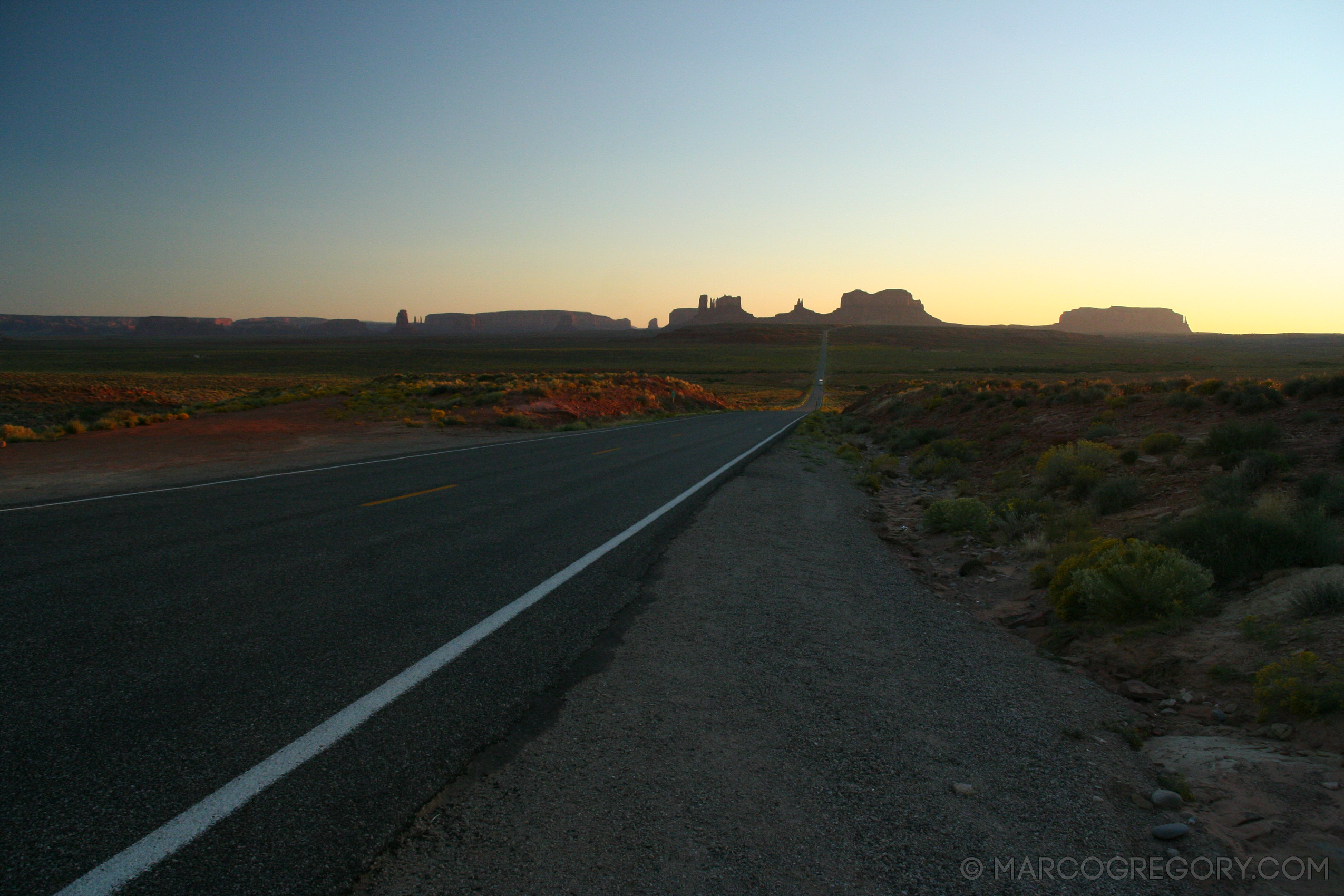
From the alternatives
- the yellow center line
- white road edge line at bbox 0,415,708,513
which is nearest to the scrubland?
the yellow center line

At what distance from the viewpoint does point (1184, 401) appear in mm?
13859

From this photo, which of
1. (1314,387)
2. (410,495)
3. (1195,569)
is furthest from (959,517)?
(410,495)

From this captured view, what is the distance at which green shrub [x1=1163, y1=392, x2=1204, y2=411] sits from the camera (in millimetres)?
13586

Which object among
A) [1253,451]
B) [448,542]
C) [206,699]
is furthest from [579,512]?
[1253,451]

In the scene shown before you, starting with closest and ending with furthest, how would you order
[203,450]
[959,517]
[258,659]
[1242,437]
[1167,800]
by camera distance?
[1167,800] → [258,659] → [959,517] → [1242,437] → [203,450]

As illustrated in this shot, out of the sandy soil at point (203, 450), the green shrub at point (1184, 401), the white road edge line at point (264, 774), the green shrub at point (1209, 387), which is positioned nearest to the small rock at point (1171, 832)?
the white road edge line at point (264, 774)

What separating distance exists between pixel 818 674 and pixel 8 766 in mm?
4010

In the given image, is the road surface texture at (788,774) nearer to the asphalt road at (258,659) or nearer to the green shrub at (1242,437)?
the asphalt road at (258,659)

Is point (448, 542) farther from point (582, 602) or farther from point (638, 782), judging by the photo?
point (638, 782)

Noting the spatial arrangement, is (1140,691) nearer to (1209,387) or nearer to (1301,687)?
(1301,687)

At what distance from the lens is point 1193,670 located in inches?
186

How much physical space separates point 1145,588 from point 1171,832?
10.4 ft

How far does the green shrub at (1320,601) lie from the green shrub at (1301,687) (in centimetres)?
83

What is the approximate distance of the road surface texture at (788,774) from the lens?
103 inches
